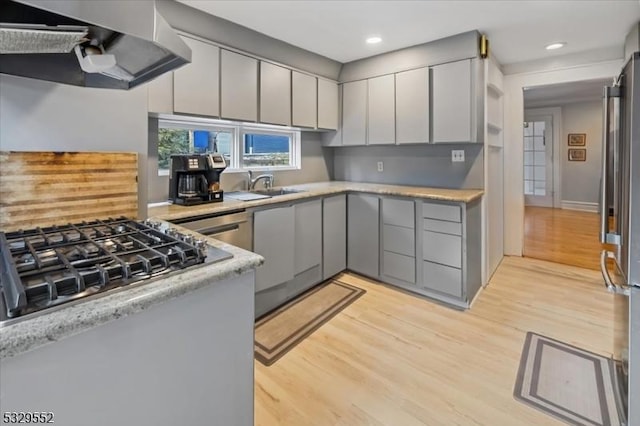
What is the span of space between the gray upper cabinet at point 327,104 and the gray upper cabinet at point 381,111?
0.41 meters

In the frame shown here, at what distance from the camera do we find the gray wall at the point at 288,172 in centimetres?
247

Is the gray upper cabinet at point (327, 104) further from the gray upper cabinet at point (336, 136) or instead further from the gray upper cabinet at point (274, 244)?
the gray upper cabinet at point (274, 244)

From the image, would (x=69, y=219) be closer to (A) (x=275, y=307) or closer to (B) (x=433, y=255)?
(A) (x=275, y=307)

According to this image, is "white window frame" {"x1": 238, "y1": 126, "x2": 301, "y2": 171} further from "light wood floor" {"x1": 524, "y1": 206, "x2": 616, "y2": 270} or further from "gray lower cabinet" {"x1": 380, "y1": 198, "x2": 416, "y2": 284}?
"light wood floor" {"x1": 524, "y1": 206, "x2": 616, "y2": 270}

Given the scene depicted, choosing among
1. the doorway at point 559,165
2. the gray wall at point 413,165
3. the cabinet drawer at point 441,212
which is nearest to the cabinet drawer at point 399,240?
the cabinet drawer at point 441,212

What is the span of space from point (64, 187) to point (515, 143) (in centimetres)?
422

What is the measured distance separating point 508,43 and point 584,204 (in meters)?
5.39

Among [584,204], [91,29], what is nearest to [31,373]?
[91,29]

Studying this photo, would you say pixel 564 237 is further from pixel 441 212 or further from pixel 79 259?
pixel 79 259

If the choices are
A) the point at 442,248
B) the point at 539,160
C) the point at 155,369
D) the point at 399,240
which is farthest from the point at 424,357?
the point at 539,160

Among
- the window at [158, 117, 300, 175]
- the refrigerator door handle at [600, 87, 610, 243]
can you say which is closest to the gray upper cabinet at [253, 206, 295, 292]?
the window at [158, 117, 300, 175]

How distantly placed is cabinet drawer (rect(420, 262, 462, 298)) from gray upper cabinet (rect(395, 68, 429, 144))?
4.00 ft

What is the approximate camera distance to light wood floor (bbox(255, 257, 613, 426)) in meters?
1.63

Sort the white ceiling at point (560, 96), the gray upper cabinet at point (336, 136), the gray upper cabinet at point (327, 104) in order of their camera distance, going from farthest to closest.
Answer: the white ceiling at point (560, 96) → the gray upper cabinet at point (336, 136) → the gray upper cabinet at point (327, 104)
